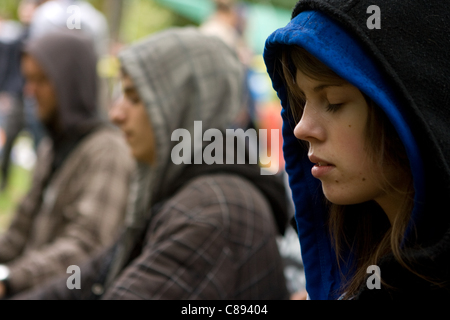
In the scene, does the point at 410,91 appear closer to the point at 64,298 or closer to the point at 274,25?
the point at 64,298

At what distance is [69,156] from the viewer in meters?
3.22

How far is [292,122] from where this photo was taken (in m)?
1.47

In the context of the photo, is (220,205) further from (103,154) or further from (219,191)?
(103,154)

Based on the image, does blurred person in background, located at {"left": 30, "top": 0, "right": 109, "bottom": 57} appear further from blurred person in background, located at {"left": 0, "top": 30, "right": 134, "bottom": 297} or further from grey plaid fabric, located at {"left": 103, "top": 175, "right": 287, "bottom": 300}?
grey plaid fabric, located at {"left": 103, "top": 175, "right": 287, "bottom": 300}

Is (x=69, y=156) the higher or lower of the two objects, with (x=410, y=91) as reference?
higher

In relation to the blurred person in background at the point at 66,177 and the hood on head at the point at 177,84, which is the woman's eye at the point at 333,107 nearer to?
the hood on head at the point at 177,84

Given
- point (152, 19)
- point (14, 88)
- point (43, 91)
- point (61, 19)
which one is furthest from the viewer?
point (152, 19)

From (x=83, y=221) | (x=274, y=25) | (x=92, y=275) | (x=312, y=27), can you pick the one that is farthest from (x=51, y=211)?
(x=274, y=25)

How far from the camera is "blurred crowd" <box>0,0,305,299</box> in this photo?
1.90 m

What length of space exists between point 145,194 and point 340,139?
4.49 ft

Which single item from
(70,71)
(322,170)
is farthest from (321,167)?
(70,71)

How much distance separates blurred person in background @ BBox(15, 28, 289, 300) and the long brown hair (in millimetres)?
562
